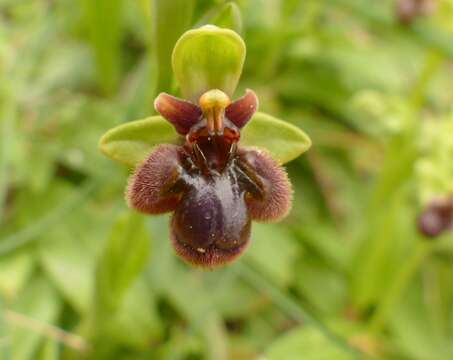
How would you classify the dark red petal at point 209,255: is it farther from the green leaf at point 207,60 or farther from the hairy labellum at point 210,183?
the green leaf at point 207,60

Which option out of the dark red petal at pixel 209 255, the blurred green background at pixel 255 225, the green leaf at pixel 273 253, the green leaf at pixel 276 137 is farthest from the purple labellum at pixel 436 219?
the dark red petal at pixel 209 255

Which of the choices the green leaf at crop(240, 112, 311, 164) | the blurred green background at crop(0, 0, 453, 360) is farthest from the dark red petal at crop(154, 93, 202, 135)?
the blurred green background at crop(0, 0, 453, 360)

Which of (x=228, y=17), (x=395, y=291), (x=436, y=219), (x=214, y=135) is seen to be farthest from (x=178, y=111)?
(x=395, y=291)

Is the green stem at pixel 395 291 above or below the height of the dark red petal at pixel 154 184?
below

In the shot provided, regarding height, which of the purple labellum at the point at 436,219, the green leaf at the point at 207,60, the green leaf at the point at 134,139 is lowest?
the purple labellum at the point at 436,219

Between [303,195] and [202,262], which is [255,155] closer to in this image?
[202,262]

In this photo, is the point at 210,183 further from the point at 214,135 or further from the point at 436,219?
the point at 436,219

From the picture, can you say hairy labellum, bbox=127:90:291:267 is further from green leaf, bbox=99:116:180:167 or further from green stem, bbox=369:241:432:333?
green stem, bbox=369:241:432:333
